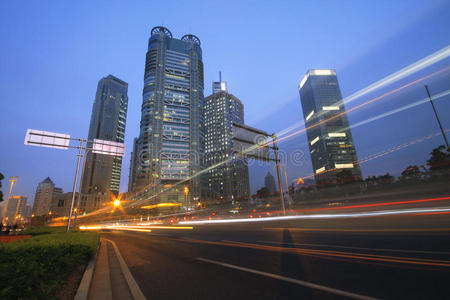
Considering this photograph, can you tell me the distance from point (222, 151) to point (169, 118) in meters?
57.3

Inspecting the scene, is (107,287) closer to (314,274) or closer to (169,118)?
(314,274)

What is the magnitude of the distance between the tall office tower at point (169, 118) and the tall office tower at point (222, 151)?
91.1ft

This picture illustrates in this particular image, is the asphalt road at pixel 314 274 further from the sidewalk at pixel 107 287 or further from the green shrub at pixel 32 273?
the green shrub at pixel 32 273

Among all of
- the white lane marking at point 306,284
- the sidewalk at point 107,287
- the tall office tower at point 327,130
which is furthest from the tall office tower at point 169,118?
the white lane marking at point 306,284

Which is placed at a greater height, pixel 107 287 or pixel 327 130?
pixel 327 130

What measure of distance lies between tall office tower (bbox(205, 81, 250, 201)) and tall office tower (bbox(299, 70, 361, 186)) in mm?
60879

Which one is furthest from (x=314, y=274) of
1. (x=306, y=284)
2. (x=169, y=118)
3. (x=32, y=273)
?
(x=169, y=118)

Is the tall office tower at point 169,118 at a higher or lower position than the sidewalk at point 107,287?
higher

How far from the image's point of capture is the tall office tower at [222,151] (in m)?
167

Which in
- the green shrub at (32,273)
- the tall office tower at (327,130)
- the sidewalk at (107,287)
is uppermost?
the tall office tower at (327,130)

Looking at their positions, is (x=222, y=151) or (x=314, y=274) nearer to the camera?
(x=314, y=274)

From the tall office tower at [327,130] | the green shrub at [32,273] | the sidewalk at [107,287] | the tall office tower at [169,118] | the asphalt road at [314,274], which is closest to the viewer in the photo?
the green shrub at [32,273]

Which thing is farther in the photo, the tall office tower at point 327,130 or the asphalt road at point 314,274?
the tall office tower at point 327,130

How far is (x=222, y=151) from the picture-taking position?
174 m
